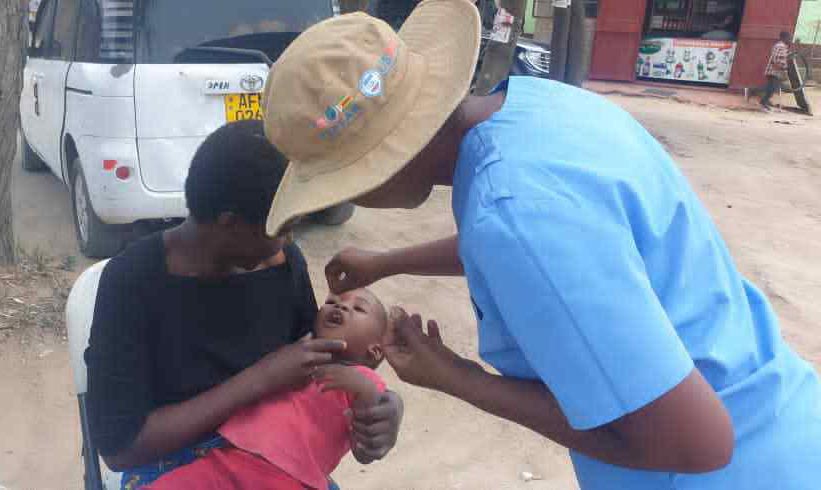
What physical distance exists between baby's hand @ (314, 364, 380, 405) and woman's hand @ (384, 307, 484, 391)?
313mm

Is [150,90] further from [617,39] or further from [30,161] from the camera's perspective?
[617,39]

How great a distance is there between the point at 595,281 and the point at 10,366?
140 inches

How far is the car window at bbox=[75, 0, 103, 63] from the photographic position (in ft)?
14.7

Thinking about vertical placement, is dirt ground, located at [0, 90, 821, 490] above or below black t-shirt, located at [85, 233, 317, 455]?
below

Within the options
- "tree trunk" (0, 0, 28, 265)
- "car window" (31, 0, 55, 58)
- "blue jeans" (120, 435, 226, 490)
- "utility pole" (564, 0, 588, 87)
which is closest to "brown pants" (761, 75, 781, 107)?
"utility pole" (564, 0, 588, 87)

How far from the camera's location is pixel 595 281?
1005mm

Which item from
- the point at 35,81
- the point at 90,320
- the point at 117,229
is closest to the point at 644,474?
the point at 90,320

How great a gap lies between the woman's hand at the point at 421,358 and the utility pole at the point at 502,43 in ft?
19.6

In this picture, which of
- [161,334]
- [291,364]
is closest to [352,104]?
[291,364]

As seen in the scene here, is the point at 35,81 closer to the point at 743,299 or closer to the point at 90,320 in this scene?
the point at 90,320

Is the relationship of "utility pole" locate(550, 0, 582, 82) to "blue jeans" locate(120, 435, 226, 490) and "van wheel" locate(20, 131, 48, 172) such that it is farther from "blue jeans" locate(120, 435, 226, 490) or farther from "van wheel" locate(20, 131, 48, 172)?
"blue jeans" locate(120, 435, 226, 490)

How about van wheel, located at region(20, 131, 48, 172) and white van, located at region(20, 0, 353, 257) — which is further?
van wheel, located at region(20, 131, 48, 172)

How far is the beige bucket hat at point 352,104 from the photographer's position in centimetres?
118

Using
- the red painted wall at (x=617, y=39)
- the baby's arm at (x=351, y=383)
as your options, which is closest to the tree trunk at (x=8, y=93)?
the baby's arm at (x=351, y=383)
